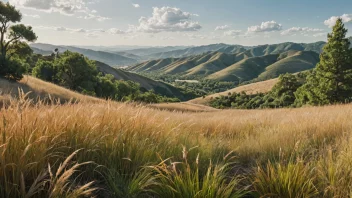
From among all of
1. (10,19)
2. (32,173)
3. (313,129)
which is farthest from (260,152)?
(10,19)

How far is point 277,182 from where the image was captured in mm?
3326

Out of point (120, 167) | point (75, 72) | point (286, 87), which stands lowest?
point (286, 87)

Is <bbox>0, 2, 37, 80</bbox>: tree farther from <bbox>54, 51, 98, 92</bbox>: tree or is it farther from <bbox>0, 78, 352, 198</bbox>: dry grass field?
<bbox>0, 78, 352, 198</bbox>: dry grass field

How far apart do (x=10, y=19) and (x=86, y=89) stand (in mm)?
15879

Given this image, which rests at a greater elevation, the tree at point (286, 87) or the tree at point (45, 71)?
the tree at point (45, 71)

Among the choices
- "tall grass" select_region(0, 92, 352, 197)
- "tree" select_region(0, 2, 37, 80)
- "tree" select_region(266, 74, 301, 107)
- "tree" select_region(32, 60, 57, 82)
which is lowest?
"tree" select_region(266, 74, 301, 107)

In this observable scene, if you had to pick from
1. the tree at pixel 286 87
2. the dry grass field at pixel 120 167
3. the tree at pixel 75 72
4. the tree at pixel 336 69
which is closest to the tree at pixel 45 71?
the tree at pixel 75 72

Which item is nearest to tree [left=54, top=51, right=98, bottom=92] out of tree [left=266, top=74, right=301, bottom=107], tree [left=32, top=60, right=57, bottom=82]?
tree [left=32, top=60, right=57, bottom=82]

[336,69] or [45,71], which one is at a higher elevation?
[336,69]

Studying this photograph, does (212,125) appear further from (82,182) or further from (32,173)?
(32,173)

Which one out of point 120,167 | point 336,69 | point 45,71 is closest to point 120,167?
point 120,167

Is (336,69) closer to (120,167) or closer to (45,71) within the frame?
(120,167)

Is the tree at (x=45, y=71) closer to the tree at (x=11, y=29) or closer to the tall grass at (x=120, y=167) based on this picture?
the tree at (x=11, y=29)

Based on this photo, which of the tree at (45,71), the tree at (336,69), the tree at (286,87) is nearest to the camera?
the tree at (336,69)
